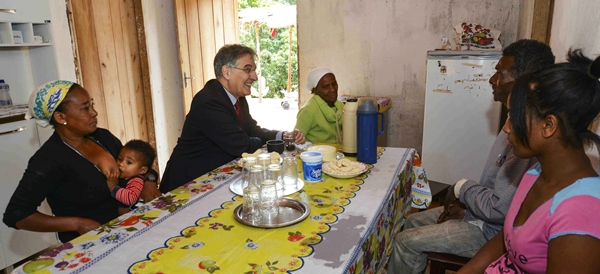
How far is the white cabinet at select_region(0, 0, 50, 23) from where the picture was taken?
7.87ft

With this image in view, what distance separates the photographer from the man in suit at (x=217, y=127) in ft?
6.34

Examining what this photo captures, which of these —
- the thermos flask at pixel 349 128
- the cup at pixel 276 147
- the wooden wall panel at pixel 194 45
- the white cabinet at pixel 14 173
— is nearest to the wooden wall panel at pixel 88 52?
the white cabinet at pixel 14 173

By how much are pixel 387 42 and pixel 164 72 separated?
7.10 feet

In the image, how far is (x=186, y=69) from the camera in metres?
3.83

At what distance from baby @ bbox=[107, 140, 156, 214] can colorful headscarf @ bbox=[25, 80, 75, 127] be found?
325 millimetres

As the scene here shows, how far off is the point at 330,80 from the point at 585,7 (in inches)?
59.2

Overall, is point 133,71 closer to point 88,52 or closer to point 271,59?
point 88,52

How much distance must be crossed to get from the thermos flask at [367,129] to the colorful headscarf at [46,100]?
117 centimetres

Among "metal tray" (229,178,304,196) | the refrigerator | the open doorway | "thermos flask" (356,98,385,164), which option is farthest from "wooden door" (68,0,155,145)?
the open doorway

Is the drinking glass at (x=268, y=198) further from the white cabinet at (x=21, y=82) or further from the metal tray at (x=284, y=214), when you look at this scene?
the white cabinet at (x=21, y=82)

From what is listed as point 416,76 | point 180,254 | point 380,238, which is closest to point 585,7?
point 380,238

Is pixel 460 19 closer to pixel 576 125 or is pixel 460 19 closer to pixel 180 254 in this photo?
pixel 576 125

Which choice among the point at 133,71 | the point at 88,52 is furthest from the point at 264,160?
the point at 133,71

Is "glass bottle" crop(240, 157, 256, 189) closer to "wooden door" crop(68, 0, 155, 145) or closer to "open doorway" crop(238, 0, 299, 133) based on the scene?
"wooden door" crop(68, 0, 155, 145)
